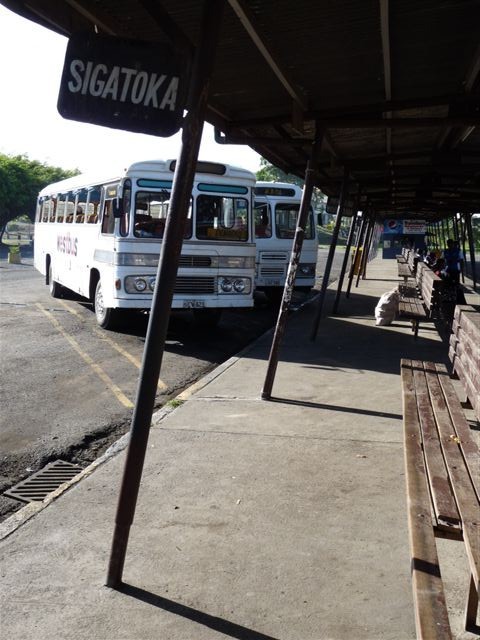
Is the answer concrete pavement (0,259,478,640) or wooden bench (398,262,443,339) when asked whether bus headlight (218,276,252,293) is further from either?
concrete pavement (0,259,478,640)

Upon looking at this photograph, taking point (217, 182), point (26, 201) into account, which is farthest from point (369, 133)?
point (26, 201)

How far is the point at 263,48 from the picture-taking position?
504cm

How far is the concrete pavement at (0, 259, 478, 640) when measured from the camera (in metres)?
3.39

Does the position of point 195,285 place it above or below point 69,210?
below

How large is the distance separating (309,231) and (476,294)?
7383 mm

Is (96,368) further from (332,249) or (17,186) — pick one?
(17,186)

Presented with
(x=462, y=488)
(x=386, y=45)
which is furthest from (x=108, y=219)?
(x=462, y=488)

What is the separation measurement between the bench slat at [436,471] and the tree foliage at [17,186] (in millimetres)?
51503

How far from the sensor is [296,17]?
4.65 m

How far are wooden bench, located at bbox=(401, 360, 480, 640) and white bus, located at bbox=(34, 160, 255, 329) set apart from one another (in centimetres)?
739

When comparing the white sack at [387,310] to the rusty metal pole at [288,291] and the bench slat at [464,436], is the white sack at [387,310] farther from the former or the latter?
the bench slat at [464,436]

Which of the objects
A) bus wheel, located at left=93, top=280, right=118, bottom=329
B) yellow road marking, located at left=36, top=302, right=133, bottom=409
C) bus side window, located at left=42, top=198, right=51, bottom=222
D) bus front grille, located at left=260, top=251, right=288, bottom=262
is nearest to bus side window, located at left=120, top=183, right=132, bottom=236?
bus wheel, located at left=93, top=280, right=118, bottom=329

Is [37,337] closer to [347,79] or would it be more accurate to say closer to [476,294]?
[347,79]

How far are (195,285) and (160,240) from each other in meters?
1.04
